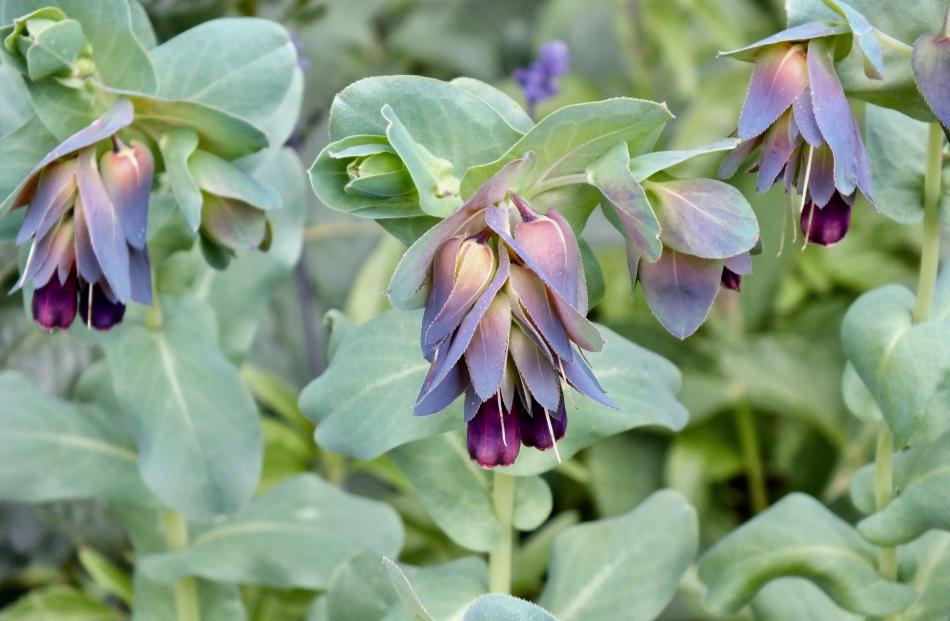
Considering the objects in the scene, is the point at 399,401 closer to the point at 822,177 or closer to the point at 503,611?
the point at 503,611

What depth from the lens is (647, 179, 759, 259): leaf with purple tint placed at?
681 millimetres

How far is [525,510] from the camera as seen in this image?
36.3 inches

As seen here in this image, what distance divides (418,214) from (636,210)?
0.16 m

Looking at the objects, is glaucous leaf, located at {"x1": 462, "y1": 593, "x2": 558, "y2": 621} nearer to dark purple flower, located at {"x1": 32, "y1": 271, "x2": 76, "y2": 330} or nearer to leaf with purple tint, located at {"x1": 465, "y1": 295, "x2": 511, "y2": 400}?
leaf with purple tint, located at {"x1": 465, "y1": 295, "x2": 511, "y2": 400}

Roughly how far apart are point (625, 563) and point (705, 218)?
378mm

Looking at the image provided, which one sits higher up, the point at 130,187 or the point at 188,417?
the point at 130,187

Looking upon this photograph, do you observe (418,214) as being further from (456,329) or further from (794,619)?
(794,619)

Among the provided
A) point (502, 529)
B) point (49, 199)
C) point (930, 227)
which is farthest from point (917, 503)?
point (49, 199)

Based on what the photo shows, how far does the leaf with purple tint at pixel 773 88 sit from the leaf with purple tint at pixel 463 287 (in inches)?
7.1

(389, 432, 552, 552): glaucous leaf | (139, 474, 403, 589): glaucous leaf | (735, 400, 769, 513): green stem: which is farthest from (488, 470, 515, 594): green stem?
(735, 400, 769, 513): green stem

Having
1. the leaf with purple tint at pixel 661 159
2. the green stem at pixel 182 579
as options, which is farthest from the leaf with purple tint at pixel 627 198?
the green stem at pixel 182 579

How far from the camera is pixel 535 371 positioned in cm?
68

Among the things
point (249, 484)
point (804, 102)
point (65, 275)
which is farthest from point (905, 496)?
point (65, 275)

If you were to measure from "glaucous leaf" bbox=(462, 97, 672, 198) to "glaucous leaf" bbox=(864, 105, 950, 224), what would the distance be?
0.25 metres
